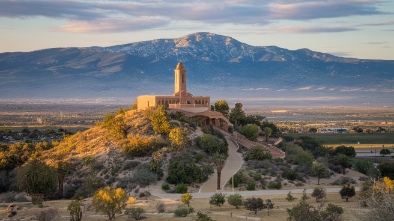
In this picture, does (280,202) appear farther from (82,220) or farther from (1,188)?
(1,188)

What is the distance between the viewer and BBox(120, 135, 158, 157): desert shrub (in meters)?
67.9

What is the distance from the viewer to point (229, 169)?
66.1m

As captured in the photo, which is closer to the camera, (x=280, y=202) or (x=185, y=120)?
(x=280, y=202)

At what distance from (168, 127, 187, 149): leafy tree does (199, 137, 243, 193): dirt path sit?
4473 mm

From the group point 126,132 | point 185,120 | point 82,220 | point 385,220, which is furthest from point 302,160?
point 385,220

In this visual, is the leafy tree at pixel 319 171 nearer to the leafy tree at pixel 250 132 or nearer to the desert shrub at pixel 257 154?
the desert shrub at pixel 257 154

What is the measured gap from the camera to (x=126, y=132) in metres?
74.0

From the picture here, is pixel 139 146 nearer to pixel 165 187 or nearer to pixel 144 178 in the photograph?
pixel 144 178

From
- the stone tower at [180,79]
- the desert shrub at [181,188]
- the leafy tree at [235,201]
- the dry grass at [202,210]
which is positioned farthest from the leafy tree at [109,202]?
the stone tower at [180,79]

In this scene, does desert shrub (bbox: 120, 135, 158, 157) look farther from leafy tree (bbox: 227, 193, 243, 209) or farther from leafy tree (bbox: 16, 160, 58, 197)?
leafy tree (bbox: 227, 193, 243, 209)

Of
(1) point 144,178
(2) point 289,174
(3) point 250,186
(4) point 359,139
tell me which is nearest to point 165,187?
(1) point 144,178

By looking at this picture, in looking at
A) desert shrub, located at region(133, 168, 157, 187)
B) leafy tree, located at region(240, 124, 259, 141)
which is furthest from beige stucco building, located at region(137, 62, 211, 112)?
desert shrub, located at region(133, 168, 157, 187)

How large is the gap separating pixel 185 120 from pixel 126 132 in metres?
6.11

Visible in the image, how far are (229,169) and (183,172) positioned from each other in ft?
19.1
